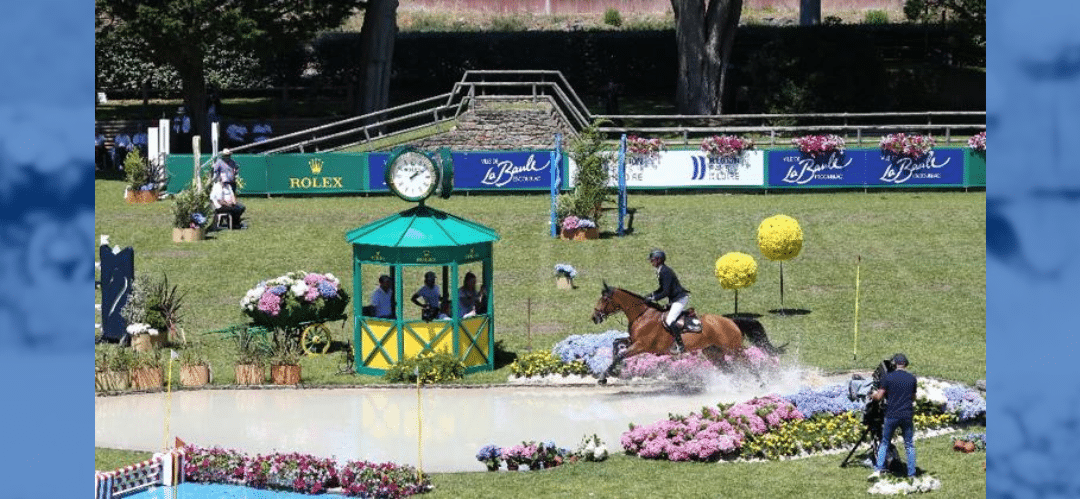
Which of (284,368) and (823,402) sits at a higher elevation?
(284,368)

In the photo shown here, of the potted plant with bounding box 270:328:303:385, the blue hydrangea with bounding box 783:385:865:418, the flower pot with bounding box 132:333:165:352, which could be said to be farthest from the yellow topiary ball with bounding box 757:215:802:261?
the flower pot with bounding box 132:333:165:352

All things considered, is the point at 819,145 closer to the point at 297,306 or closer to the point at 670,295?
the point at 297,306

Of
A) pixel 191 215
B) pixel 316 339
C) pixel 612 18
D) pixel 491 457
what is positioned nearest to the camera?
pixel 491 457

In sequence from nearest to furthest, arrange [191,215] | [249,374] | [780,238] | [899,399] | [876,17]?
[899,399], [249,374], [780,238], [191,215], [876,17]

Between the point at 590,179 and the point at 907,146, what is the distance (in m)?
10.5

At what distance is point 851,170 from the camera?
45406mm

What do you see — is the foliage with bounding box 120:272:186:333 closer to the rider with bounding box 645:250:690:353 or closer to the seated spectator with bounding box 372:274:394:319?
the seated spectator with bounding box 372:274:394:319

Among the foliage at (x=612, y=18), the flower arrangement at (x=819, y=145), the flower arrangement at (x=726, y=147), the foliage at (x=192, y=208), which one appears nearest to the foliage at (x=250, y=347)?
the foliage at (x=192, y=208)

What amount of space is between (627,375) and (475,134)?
79.4ft

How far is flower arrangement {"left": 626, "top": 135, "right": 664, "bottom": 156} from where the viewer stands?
4434 centimetres

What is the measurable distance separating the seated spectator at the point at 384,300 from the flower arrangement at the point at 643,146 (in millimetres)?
18997

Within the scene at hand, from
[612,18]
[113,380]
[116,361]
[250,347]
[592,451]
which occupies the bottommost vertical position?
[592,451]

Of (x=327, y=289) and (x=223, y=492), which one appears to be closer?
(x=223, y=492)

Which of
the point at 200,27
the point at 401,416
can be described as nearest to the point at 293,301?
the point at 401,416
